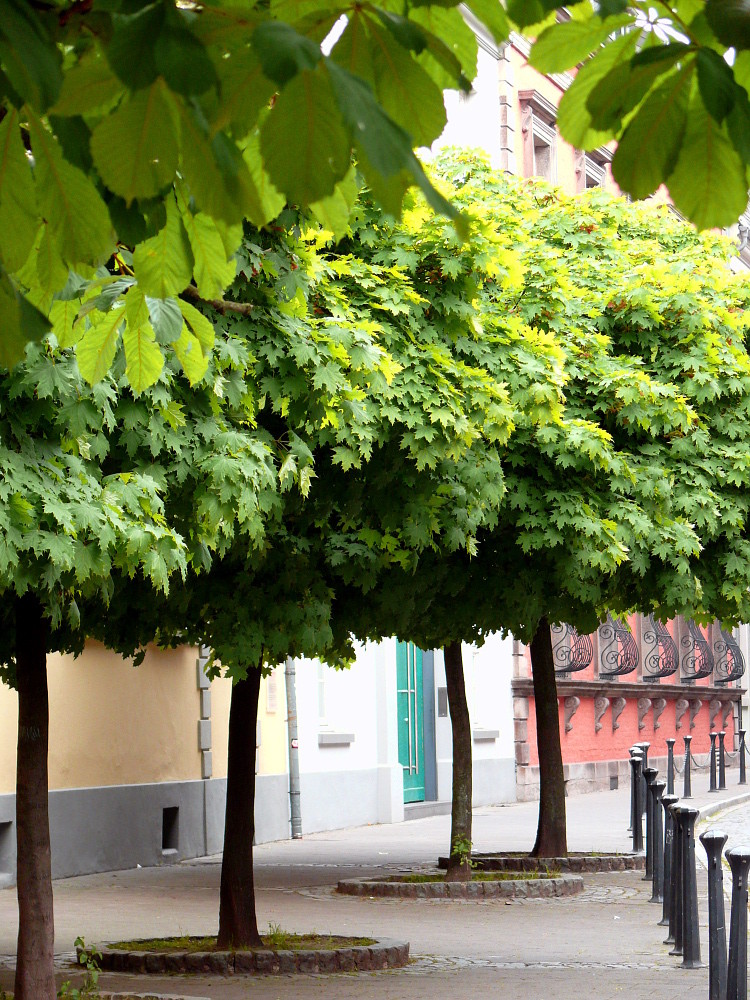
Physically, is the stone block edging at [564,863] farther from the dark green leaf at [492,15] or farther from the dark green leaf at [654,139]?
the dark green leaf at [492,15]

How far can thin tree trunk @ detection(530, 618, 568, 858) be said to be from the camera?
15352 millimetres

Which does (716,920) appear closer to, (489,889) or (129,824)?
(489,889)

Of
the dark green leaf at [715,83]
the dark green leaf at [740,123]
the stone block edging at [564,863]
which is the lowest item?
the stone block edging at [564,863]

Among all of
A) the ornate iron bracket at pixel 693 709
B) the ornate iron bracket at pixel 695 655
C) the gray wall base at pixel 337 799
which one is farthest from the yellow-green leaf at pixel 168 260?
the ornate iron bracket at pixel 693 709

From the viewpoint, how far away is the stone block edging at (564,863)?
1504 centimetres

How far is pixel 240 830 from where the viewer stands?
10.1m

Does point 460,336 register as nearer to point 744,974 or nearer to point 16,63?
point 744,974

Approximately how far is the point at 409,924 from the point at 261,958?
2912 millimetres

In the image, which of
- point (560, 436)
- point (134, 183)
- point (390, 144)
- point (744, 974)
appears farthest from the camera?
point (560, 436)

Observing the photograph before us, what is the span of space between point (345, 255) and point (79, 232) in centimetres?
658

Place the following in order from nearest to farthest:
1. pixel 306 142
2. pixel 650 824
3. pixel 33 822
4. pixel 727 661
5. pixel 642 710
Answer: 1. pixel 306 142
2. pixel 33 822
3. pixel 650 824
4. pixel 642 710
5. pixel 727 661

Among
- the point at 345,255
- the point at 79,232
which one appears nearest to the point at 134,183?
the point at 79,232

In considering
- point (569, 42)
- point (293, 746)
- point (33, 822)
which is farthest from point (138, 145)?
point (293, 746)

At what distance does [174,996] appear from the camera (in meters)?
8.05
